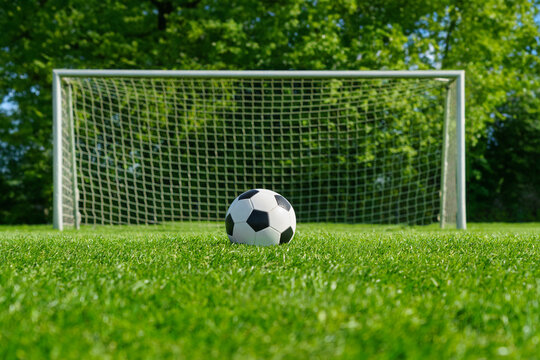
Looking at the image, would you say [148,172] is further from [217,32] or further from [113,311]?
[113,311]

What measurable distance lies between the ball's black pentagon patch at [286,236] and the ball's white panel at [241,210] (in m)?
0.34

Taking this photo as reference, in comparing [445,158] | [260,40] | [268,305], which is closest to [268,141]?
[260,40]

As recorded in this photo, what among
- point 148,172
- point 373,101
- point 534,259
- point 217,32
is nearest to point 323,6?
point 217,32

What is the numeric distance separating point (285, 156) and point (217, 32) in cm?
424

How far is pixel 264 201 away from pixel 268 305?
7.08ft

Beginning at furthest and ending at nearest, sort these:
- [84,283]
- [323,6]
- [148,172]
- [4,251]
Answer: [323,6], [148,172], [4,251], [84,283]

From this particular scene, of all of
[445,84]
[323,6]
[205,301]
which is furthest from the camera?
[323,6]

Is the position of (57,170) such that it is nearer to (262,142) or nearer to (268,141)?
(262,142)

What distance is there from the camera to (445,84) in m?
7.85

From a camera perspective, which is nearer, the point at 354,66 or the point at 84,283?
the point at 84,283

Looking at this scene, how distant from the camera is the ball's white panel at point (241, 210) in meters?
3.75

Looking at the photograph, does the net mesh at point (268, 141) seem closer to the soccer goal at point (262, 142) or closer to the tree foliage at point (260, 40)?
the soccer goal at point (262, 142)

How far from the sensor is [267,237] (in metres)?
3.69

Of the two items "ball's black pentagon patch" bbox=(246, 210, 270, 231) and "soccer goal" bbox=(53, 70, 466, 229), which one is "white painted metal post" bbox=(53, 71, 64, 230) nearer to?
"soccer goal" bbox=(53, 70, 466, 229)
